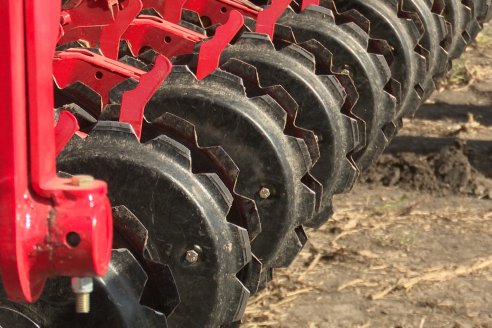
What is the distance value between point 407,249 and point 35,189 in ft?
10.5

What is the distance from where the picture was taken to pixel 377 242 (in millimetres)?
5199

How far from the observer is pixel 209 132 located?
3.46 m

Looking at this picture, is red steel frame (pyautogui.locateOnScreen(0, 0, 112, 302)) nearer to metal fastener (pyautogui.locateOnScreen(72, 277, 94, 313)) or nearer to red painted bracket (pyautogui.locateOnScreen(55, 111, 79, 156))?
metal fastener (pyautogui.locateOnScreen(72, 277, 94, 313))

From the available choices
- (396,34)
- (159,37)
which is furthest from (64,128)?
(396,34)

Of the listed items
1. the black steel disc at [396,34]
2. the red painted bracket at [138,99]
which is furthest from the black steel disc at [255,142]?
the black steel disc at [396,34]

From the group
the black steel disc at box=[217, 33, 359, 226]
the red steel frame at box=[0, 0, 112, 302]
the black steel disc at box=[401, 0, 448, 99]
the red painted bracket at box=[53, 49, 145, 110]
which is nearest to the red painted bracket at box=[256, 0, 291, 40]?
the black steel disc at box=[217, 33, 359, 226]

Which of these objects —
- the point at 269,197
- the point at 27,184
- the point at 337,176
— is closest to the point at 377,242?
the point at 337,176

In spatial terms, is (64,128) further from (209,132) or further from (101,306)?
(209,132)

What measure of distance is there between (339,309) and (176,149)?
170 centimetres

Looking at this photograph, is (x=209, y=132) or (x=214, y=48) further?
(x=214, y=48)

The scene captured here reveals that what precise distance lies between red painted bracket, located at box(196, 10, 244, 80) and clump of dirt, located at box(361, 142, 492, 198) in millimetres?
2355

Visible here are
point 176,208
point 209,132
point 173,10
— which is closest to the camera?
point 176,208

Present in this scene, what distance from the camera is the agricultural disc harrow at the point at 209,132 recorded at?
9.26ft

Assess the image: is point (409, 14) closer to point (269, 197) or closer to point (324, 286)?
point (324, 286)
